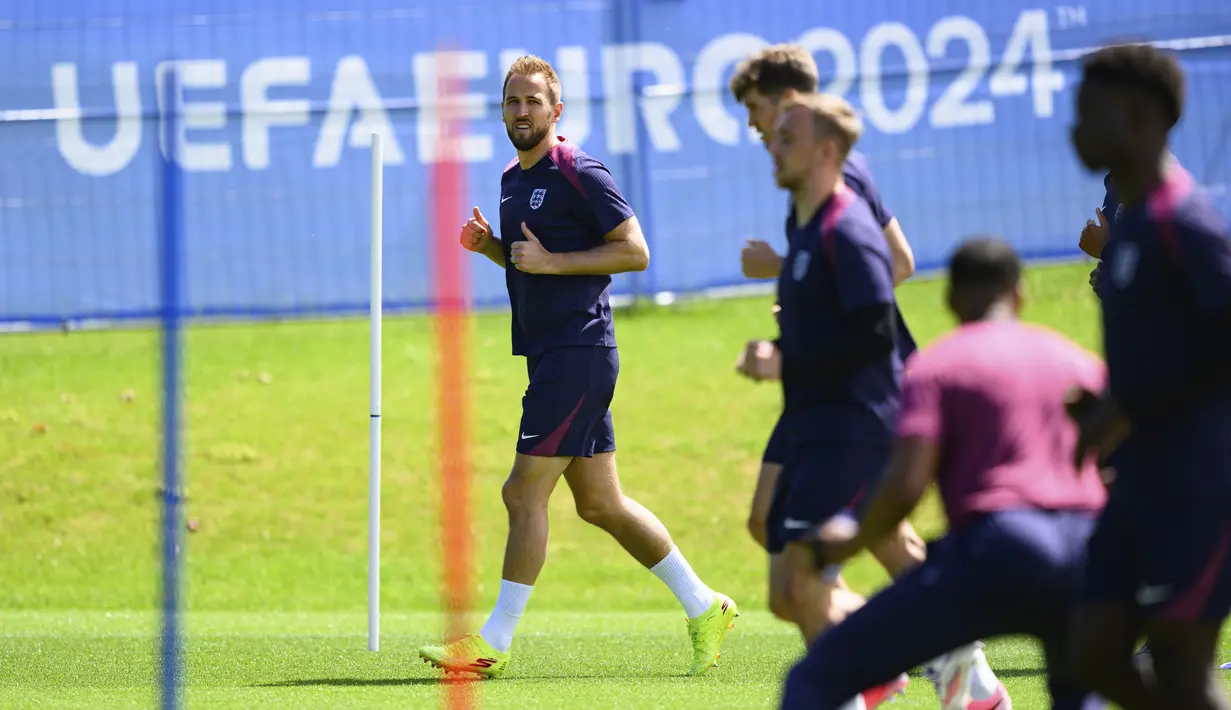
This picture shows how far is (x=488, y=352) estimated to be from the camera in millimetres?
15219

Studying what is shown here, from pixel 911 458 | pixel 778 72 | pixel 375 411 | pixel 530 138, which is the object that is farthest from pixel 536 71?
pixel 911 458

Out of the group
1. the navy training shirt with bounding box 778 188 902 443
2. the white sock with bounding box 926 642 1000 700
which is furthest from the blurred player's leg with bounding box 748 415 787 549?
the white sock with bounding box 926 642 1000 700

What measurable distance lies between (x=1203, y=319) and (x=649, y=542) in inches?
153

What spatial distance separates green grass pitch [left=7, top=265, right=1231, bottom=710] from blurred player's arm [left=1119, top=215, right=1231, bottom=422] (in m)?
3.02

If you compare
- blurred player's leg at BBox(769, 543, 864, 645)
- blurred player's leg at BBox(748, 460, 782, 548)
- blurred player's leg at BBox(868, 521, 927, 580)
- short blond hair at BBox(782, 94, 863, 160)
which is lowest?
blurred player's leg at BBox(868, 521, 927, 580)

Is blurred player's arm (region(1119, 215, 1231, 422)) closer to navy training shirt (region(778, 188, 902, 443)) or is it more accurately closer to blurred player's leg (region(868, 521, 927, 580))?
navy training shirt (region(778, 188, 902, 443))

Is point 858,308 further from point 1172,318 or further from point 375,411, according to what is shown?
point 375,411

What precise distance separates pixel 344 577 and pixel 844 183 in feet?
24.1

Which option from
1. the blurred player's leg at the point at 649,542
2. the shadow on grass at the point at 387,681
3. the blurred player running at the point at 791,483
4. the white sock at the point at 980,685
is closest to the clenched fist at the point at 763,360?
the blurred player running at the point at 791,483

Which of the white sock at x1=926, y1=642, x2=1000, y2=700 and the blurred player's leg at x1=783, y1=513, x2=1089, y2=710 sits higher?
the blurred player's leg at x1=783, y1=513, x2=1089, y2=710

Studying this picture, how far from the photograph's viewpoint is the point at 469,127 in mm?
15031

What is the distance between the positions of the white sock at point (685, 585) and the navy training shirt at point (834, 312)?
101 inches

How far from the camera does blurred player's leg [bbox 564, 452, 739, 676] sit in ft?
22.2

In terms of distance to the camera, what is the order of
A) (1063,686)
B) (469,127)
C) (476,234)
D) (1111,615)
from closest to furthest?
(1111,615) < (1063,686) < (476,234) < (469,127)
